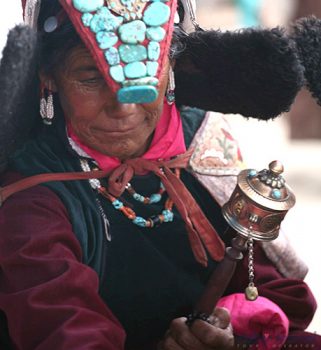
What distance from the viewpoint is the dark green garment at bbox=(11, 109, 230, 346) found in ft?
7.68

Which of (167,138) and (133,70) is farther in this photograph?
(167,138)

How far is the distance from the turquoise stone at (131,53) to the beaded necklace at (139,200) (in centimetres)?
46

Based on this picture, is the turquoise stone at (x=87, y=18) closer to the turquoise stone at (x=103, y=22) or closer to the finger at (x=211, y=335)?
the turquoise stone at (x=103, y=22)

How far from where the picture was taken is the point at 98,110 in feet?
7.35

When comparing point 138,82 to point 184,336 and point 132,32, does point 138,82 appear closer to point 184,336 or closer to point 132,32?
point 132,32

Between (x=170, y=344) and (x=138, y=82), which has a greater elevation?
(x=138, y=82)

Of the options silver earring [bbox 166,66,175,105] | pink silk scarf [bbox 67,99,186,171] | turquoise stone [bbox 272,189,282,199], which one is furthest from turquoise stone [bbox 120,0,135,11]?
turquoise stone [bbox 272,189,282,199]

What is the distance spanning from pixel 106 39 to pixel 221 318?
2.75 ft

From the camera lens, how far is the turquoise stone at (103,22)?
6.64ft

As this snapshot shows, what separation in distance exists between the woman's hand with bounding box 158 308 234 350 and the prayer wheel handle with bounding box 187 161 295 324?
31 mm

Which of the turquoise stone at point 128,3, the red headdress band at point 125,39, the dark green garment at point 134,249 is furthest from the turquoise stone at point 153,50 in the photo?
the dark green garment at point 134,249

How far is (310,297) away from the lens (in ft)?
8.42

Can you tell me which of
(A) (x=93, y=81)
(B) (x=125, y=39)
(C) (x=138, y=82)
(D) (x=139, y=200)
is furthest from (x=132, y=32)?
(D) (x=139, y=200)

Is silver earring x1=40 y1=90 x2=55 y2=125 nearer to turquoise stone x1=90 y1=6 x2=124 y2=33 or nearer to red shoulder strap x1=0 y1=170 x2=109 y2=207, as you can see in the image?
red shoulder strap x1=0 y1=170 x2=109 y2=207
